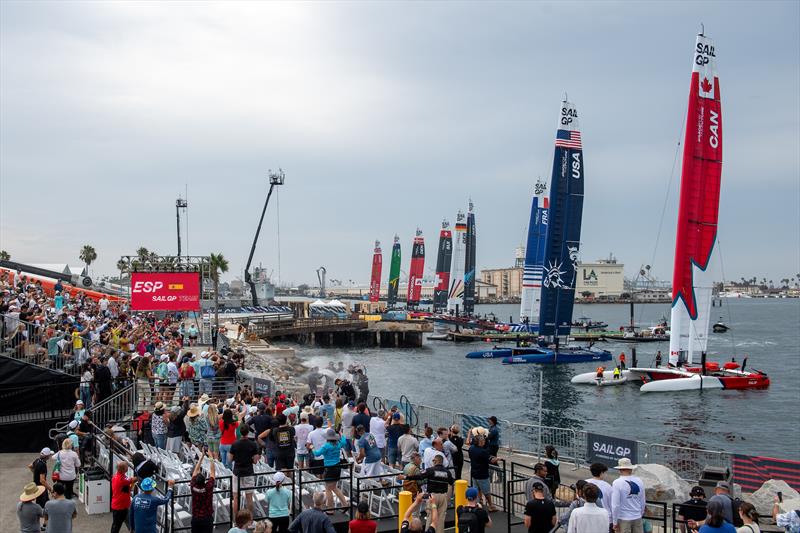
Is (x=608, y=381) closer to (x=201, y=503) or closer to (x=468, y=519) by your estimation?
(x=468, y=519)

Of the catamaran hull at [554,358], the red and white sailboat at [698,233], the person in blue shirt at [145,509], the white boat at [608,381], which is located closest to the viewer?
the person in blue shirt at [145,509]

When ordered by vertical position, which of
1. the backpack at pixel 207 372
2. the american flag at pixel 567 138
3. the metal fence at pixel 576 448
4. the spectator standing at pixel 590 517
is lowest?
the metal fence at pixel 576 448

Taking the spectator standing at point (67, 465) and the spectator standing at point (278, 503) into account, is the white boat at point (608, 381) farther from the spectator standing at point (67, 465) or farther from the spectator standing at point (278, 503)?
the spectator standing at point (278, 503)

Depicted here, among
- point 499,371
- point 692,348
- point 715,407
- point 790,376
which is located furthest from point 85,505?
point 790,376

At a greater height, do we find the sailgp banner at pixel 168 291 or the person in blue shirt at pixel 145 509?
the sailgp banner at pixel 168 291

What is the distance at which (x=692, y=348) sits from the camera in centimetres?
4919

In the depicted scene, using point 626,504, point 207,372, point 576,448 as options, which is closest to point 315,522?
point 626,504

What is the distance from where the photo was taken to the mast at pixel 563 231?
2652 inches

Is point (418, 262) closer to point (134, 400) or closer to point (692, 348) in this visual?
point (692, 348)

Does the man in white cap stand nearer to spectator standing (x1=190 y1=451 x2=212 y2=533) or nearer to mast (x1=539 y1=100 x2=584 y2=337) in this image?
spectator standing (x1=190 y1=451 x2=212 y2=533)

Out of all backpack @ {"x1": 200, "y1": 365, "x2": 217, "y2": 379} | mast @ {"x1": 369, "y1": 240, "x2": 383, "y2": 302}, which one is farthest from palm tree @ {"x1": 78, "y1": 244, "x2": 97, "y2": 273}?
backpack @ {"x1": 200, "y1": 365, "x2": 217, "y2": 379}

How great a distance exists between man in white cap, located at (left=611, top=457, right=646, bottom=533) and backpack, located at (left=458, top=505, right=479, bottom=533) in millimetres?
1826

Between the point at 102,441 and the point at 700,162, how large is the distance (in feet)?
142

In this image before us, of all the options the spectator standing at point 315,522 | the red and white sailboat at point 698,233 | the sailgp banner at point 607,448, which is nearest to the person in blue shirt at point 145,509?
the spectator standing at point 315,522
